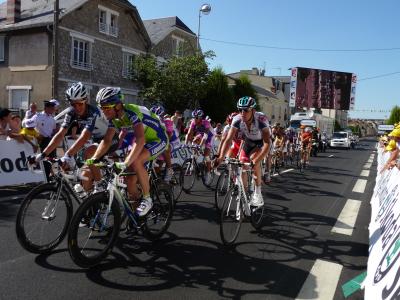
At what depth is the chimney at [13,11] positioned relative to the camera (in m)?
26.2

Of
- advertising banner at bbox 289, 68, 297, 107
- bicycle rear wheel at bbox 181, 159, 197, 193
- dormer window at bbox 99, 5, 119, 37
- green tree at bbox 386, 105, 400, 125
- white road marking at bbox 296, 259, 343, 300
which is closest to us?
white road marking at bbox 296, 259, 343, 300

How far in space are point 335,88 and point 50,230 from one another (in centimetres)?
4638

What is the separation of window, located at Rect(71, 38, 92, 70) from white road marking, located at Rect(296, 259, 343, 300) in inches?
918

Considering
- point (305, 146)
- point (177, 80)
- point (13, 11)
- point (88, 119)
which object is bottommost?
point (305, 146)

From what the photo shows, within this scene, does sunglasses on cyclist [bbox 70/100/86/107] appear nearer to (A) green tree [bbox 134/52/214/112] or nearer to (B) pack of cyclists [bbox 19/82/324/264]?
(B) pack of cyclists [bbox 19/82/324/264]

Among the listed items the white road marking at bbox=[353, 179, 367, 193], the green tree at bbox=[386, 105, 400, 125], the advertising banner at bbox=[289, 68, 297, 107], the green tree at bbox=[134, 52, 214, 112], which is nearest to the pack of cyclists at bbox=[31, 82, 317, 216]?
the white road marking at bbox=[353, 179, 367, 193]

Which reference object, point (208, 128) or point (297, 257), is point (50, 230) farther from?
point (208, 128)

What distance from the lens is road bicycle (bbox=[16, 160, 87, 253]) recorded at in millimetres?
4871

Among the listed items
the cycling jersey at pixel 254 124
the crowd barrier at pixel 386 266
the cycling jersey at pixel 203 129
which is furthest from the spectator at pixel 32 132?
the crowd barrier at pixel 386 266

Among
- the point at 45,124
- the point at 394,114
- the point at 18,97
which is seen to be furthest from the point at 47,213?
the point at 394,114

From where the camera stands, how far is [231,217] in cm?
586

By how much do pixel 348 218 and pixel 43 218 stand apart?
5693mm

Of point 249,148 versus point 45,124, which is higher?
point 45,124

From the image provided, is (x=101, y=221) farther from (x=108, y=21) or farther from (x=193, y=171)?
(x=108, y=21)
